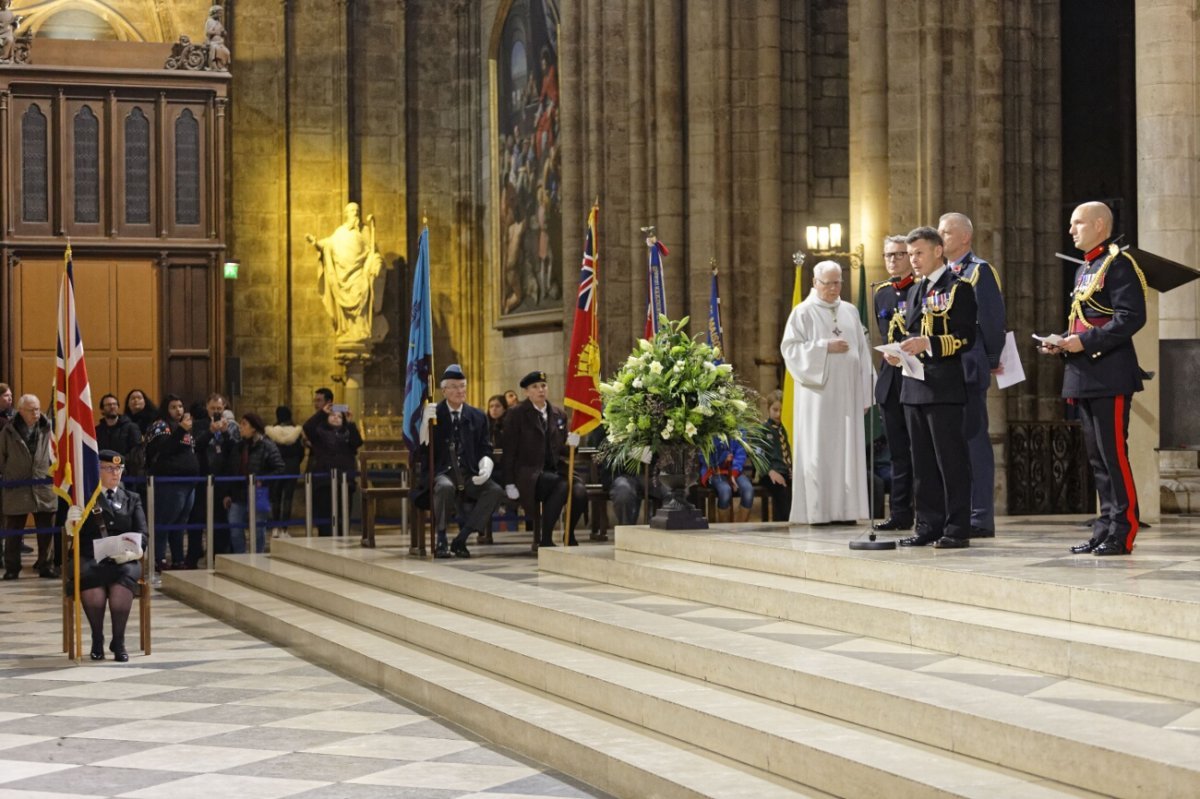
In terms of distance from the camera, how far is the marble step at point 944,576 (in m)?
6.54

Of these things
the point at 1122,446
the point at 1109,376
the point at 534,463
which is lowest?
the point at 534,463

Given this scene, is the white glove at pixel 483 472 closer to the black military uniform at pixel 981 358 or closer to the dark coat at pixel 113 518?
the dark coat at pixel 113 518

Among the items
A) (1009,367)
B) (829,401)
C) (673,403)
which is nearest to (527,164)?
(673,403)

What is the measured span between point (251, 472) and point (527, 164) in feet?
27.1

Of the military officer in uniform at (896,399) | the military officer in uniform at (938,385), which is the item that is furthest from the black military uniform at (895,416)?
the military officer in uniform at (938,385)

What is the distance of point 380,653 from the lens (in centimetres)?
977

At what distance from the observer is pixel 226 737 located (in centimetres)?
792

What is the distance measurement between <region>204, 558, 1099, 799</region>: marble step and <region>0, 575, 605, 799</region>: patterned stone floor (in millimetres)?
485

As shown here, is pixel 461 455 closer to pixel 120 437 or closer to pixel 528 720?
pixel 120 437

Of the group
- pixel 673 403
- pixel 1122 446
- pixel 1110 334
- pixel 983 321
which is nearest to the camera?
pixel 1110 334

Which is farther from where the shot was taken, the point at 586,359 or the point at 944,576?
the point at 586,359

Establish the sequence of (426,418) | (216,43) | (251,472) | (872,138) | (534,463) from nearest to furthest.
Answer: (426,418)
(534,463)
(872,138)
(251,472)
(216,43)

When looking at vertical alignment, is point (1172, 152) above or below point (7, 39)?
below

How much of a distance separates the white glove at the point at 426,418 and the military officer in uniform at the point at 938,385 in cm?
484
